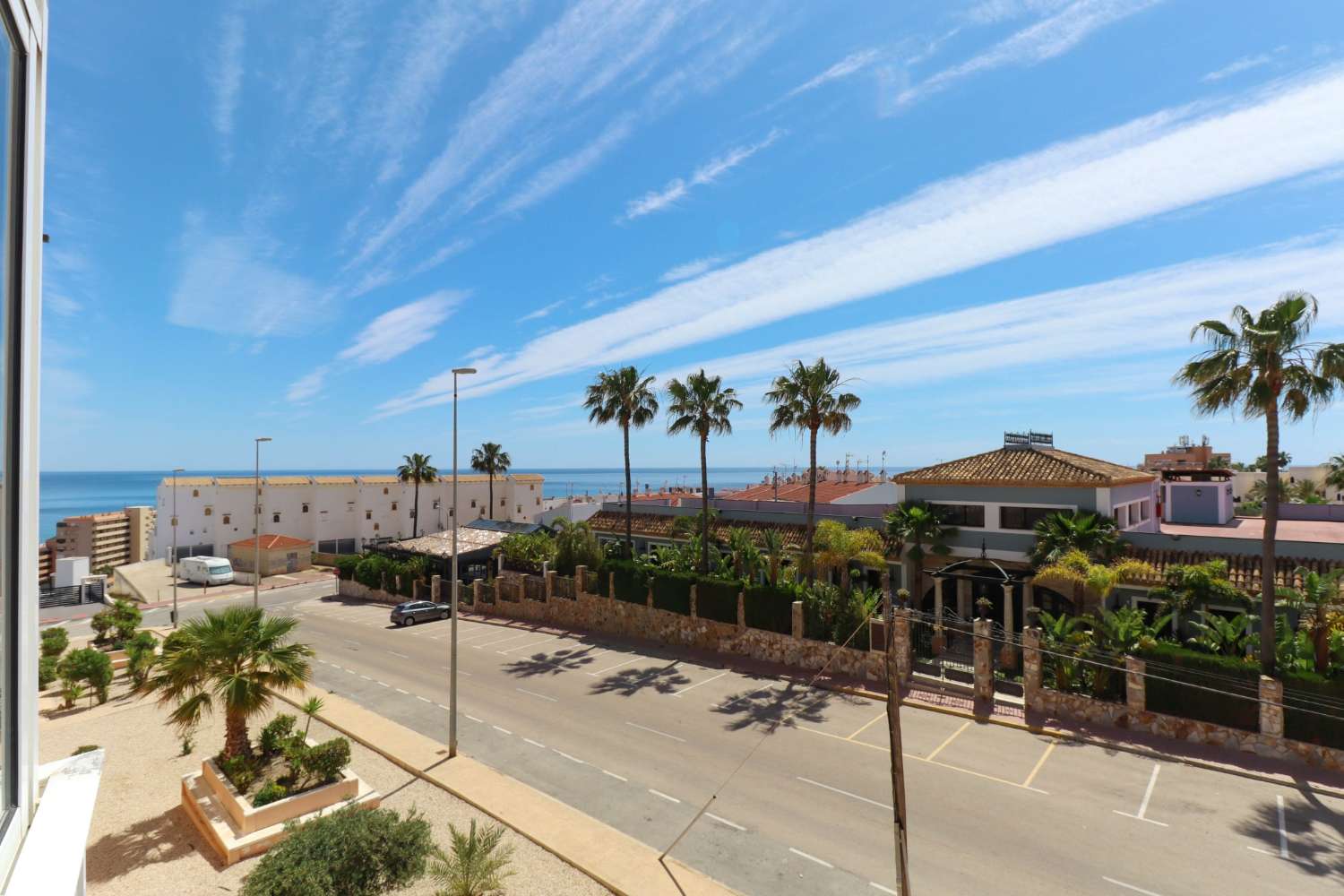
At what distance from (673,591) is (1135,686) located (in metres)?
19.0

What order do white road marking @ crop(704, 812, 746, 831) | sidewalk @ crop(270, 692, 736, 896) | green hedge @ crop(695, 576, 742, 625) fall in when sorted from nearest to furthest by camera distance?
sidewalk @ crop(270, 692, 736, 896) < white road marking @ crop(704, 812, 746, 831) < green hedge @ crop(695, 576, 742, 625)

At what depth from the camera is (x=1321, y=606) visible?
20.6m

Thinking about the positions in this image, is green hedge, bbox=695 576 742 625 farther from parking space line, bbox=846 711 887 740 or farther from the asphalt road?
parking space line, bbox=846 711 887 740

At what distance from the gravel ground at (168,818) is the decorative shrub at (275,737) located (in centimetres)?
201

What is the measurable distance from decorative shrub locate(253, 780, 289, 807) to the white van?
53.6 meters

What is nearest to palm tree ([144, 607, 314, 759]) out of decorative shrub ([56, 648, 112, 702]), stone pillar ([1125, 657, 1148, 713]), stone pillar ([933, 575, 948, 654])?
decorative shrub ([56, 648, 112, 702])

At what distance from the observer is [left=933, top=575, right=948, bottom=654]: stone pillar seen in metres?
27.3

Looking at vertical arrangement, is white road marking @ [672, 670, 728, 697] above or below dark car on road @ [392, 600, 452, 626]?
above

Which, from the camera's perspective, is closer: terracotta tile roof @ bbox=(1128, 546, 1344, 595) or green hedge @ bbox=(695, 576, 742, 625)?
terracotta tile roof @ bbox=(1128, 546, 1344, 595)

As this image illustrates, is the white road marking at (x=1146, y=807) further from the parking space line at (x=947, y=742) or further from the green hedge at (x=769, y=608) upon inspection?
the green hedge at (x=769, y=608)

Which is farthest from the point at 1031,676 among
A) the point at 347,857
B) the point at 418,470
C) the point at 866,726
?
the point at 418,470

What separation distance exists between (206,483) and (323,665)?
50143 millimetres

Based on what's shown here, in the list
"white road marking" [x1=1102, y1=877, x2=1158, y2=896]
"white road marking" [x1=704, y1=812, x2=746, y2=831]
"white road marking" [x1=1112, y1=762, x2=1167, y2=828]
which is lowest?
"white road marking" [x1=1112, y1=762, x2=1167, y2=828]

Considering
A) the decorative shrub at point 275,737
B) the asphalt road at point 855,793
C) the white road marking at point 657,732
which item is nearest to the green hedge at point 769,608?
the asphalt road at point 855,793
